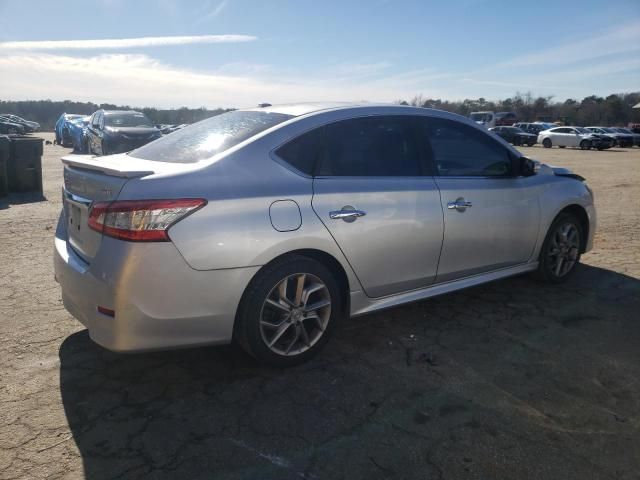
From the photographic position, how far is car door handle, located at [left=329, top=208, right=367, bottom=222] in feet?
10.3

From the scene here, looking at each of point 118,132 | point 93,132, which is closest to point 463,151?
point 118,132

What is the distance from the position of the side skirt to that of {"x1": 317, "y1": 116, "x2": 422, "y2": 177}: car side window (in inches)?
33.4

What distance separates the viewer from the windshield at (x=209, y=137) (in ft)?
10.3

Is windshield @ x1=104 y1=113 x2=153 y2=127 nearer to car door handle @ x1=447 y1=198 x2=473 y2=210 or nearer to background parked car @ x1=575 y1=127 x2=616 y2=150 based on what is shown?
car door handle @ x1=447 y1=198 x2=473 y2=210

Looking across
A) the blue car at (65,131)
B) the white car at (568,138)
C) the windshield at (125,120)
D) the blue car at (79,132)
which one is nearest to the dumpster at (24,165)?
the windshield at (125,120)

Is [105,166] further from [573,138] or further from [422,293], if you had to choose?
[573,138]

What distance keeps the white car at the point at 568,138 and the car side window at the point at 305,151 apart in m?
33.4

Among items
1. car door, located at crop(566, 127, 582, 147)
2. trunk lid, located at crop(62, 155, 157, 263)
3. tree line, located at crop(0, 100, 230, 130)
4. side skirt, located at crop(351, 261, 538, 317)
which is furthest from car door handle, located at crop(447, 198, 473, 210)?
tree line, located at crop(0, 100, 230, 130)

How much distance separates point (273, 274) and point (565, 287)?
3215mm

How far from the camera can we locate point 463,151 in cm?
398

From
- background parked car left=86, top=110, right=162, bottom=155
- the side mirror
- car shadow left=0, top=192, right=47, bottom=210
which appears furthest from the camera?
background parked car left=86, top=110, right=162, bottom=155

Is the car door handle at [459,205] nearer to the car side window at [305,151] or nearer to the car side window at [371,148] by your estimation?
the car side window at [371,148]

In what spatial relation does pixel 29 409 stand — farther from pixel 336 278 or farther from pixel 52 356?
pixel 336 278

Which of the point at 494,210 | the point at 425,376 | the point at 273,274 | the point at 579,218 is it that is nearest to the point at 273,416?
the point at 273,274
